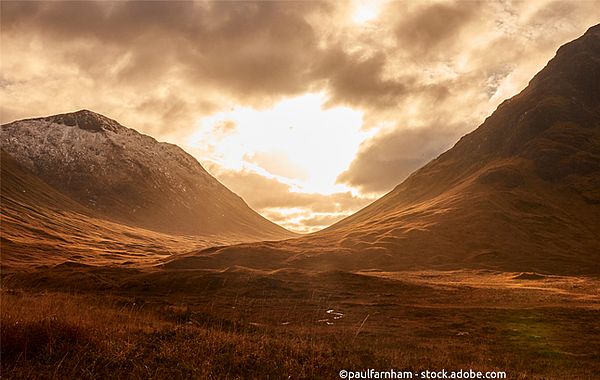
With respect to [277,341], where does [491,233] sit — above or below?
above

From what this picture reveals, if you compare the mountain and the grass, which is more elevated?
the mountain

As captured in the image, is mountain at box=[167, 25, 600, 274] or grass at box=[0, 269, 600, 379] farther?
mountain at box=[167, 25, 600, 274]

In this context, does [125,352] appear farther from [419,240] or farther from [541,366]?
[419,240]

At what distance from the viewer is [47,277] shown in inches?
3091

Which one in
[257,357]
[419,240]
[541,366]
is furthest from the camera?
[419,240]

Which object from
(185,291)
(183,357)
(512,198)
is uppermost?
(512,198)

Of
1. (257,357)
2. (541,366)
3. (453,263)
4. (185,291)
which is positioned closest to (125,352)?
(257,357)

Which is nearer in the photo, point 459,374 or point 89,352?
point 89,352

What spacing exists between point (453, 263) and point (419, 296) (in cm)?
7123

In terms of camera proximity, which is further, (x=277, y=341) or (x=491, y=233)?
(x=491, y=233)

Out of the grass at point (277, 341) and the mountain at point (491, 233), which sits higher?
the mountain at point (491, 233)

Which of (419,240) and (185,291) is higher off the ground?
(419,240)

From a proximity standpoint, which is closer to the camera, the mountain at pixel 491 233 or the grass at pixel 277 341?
the grass at pixel 277 341

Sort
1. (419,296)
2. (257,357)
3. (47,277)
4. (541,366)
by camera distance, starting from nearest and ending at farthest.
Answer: (257,357)
(541,366)
(419,296)
(47,277)
